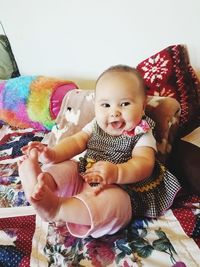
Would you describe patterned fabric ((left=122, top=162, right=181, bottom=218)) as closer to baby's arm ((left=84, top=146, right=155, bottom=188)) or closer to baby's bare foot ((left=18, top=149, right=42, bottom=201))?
baby's arm ((left=84, top=146, right=155, bottom=188))

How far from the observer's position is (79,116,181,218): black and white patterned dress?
0.85 metres

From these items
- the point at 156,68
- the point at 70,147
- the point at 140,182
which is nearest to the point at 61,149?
the point at 70,147

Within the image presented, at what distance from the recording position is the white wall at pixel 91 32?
45.8 inches

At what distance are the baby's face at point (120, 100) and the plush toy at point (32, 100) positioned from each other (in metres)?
0.44

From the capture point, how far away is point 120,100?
861 mm

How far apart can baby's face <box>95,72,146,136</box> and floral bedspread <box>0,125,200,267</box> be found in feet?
0.85

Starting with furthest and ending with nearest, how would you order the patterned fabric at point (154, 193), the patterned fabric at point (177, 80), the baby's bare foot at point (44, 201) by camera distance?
the patterned fabric at point (177, 80)
the patterned fabric at point (154, 193)
the baby's bare foot at point (44, 201)

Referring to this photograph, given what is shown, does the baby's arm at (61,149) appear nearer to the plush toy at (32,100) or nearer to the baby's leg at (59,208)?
the baby's leg at (59,208)

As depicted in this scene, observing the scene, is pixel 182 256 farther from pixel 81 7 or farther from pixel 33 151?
pixel 81 7

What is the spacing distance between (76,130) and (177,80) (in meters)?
0.38

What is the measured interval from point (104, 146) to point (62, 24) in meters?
0.72

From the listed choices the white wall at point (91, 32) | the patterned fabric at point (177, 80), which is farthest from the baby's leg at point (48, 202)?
the white wall at point (91, 32)

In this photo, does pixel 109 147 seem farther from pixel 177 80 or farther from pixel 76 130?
pixel 177 80

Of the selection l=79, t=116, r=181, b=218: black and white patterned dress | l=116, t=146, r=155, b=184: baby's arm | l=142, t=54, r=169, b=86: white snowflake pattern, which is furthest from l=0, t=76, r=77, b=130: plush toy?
l=116, t=146, r=155, b=184: baby's arm
